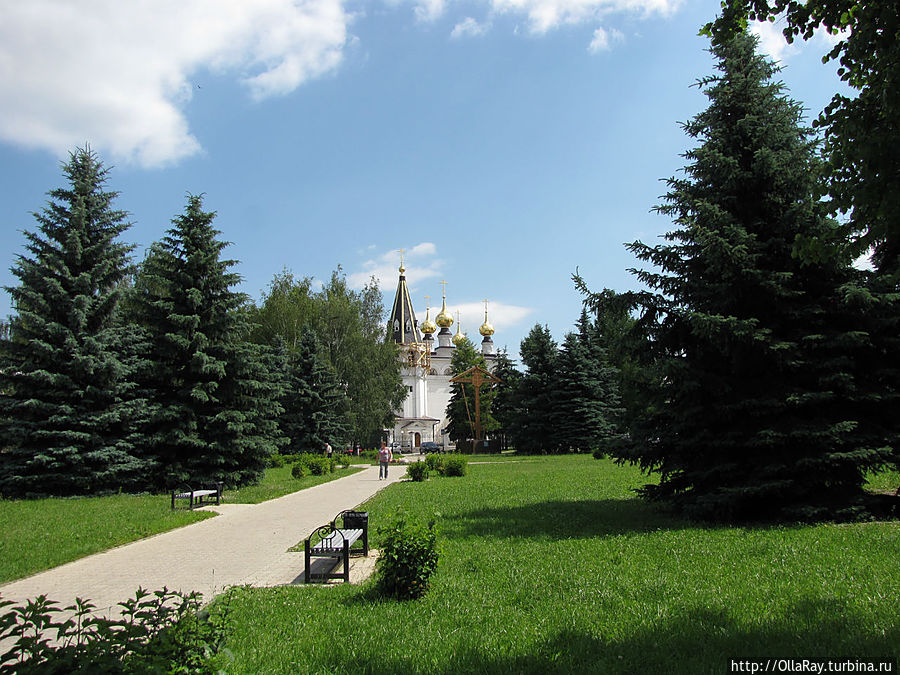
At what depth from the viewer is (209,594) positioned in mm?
6570

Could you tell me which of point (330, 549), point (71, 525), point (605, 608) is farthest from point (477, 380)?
point (605, 608)

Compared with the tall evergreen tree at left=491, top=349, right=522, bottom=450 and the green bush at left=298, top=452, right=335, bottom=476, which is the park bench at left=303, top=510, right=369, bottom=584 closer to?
the green bush at left=298, top=452, right=335, bottom=476

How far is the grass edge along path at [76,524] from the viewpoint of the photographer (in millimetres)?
8398

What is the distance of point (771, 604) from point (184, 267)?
60.0 feet

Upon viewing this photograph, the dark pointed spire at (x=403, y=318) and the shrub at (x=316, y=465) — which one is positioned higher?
the dark pointed spire at (x=403, y=318)

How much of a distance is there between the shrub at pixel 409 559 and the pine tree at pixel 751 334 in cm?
524

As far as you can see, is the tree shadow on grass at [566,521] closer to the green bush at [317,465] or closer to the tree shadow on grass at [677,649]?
the tree shadow on grass at [677,649]

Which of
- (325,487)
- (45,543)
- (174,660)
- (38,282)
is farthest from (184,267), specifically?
(174,660)

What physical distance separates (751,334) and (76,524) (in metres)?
12.5

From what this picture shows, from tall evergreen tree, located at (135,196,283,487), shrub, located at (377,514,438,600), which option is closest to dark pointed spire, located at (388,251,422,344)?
tall evergreen tree, located at (135,196,283,487)

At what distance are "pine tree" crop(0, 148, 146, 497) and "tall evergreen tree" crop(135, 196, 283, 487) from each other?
0.97 m

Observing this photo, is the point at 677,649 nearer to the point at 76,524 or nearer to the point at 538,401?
the point at 76,524

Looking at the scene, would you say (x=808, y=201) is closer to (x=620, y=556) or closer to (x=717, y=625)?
(x=620, y=556)

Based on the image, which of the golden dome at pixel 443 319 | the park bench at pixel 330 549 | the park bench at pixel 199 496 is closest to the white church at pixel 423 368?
the golden dome at pixel 443 319
